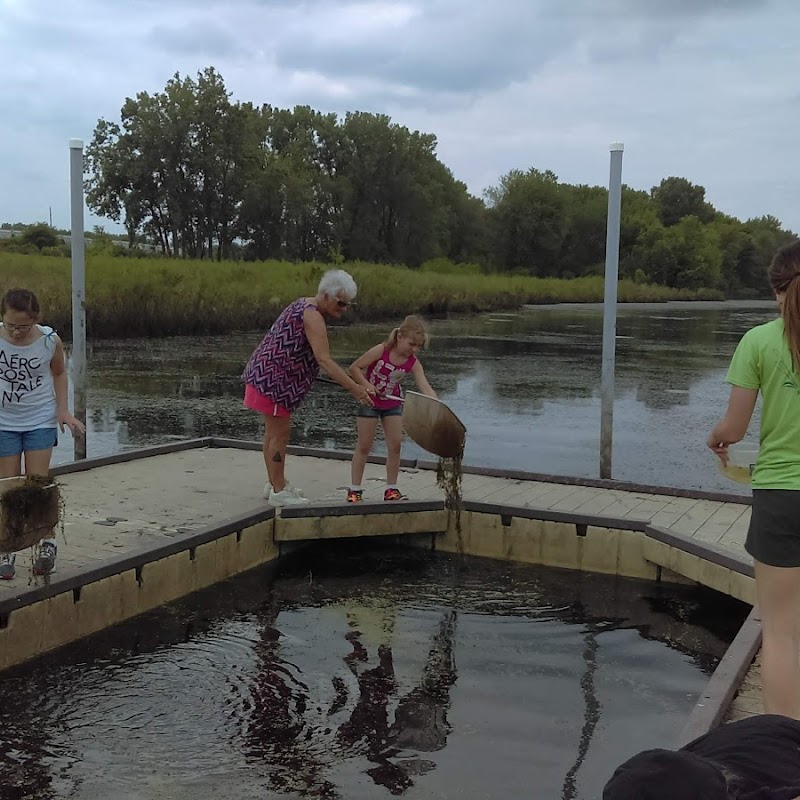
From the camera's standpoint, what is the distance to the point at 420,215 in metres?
63.2

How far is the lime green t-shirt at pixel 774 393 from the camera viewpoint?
292 centimetres

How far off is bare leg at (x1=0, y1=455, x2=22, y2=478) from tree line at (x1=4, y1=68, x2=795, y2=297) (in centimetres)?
3695

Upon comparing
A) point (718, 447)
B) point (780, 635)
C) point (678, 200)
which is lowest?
point (780, 635)

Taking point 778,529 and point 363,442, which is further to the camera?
point 363,442

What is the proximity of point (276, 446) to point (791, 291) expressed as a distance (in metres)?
3.93

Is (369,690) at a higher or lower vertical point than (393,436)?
lower

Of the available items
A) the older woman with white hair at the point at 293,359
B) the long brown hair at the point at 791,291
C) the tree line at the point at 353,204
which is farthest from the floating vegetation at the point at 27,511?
the tree line at the point at 353,204

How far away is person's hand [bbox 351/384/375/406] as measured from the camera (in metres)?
5.96

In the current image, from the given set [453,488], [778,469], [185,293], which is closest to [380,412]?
[453,488]

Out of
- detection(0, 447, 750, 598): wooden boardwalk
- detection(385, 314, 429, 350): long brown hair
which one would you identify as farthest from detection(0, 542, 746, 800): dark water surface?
detection(385, 314, 429, 350): long brown hair

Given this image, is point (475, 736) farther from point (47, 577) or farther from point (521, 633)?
point (47, 577)

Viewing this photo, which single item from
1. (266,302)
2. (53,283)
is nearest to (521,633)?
(53,283)

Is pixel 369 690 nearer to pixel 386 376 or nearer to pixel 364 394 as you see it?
pixel 364 394

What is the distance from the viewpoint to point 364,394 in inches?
238
